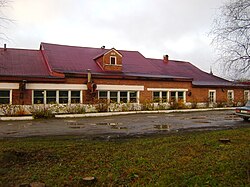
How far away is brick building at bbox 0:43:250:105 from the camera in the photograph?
70.2 feet

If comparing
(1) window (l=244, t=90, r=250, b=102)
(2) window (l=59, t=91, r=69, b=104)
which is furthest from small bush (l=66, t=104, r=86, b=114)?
(1) window (l=244, t=90, r=250, b=102)

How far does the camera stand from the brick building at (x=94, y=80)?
70.2 ft

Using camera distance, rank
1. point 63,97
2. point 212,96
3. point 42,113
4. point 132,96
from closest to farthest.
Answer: point 42,113 → point 63,97 → point 132,96 → point 212,96

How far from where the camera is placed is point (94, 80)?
23.8m

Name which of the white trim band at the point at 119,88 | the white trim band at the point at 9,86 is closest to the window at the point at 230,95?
the white trim band at the point at 119,88

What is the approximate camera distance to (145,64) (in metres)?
31.5

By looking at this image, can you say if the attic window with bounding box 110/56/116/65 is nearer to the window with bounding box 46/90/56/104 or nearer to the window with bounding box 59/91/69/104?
the window with bounding box 59/91/69/104

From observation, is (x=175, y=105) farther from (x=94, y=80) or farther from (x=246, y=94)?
(x=246, y=94)

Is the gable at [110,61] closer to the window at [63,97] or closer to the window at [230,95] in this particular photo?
the window at [63,97]

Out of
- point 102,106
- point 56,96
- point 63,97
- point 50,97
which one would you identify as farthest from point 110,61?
point 50,97

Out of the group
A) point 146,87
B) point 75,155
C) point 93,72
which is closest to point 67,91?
point 93,72

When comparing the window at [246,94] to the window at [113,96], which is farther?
the window at [246,94]

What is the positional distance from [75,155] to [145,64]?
24.9m

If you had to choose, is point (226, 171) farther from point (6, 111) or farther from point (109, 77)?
point (109, 77)
